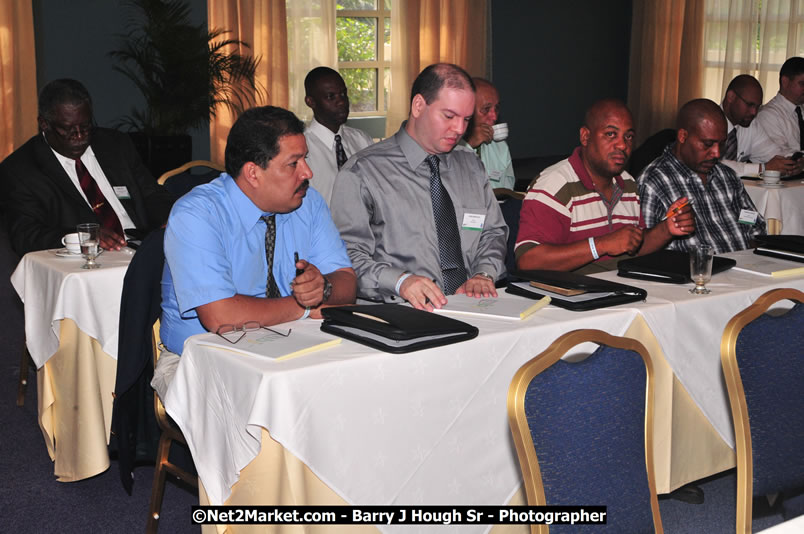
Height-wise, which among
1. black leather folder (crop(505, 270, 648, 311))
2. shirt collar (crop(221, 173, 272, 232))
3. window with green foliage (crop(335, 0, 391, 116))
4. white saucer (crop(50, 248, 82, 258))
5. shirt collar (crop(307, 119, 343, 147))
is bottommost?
white saucer (crop(50, 248, 82, 258))

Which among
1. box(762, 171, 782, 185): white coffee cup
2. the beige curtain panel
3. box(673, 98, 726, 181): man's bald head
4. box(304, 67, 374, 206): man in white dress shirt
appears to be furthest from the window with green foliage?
box(673, 98, 726, 181): man's bald head

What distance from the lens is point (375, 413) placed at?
200cm

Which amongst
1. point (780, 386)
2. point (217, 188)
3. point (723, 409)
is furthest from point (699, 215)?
point (217, 188)

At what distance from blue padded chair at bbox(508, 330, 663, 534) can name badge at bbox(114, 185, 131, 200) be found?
2695 mm

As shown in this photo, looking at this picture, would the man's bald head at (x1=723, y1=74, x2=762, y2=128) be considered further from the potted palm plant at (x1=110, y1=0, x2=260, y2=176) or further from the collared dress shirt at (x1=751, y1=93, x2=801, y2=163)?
the potted palm plant at (x1=110, y1=0, x2=260, y2=176)

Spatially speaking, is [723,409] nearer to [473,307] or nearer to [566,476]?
[473,307]

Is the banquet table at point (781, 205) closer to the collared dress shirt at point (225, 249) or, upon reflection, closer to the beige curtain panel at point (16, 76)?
the collared dress shirt at point (225, 249)

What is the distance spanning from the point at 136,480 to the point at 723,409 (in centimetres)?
203

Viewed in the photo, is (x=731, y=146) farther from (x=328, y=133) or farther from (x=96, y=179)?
(x=96, y=179)

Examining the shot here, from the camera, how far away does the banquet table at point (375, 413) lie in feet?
6.19

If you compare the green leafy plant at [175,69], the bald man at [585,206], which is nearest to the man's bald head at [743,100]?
the bald man at [585,206]

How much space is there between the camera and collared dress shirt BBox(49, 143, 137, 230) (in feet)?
12.0

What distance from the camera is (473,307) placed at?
7.96 feet

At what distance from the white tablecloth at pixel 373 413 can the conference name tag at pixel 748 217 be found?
1.68 metres
